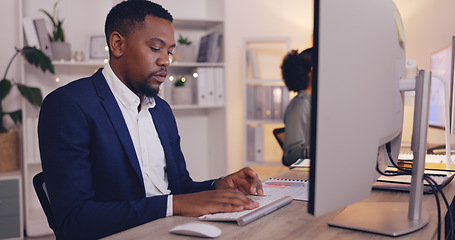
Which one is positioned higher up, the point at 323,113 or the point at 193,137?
the point at 323,113

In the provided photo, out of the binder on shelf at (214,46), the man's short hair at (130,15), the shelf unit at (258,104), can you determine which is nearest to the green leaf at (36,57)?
the binder on shelf at (214,46)

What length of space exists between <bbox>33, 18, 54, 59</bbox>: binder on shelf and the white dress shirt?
229cm

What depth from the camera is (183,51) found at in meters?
4.11

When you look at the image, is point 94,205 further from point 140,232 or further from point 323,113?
Result: point 323,113

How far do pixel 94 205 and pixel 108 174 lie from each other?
18 cm

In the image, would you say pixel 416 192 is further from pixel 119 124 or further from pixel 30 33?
pixel 30 33

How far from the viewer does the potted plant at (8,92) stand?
341 cm

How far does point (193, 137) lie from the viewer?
4.51 m

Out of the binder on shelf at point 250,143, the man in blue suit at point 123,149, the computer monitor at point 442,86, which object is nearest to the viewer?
the man in blue suit at point 123,149

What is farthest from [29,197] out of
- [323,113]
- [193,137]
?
[323,113]

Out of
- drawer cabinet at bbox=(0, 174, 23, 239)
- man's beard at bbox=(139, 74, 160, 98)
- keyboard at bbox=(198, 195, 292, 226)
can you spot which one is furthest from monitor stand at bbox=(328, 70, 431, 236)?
drawer cabinet at bbox=(0, 174, 23, 239)

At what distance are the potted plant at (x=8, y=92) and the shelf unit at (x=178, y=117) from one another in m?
0.09

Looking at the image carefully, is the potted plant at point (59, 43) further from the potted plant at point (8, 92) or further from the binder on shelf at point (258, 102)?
the binder on shelf at point (258, 102)

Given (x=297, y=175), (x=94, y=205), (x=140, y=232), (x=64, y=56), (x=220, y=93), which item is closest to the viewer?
(x=140, y=232)
